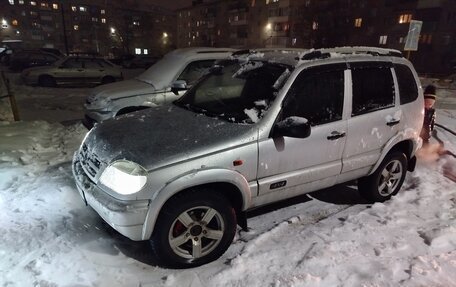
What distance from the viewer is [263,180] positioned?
3.46 metres

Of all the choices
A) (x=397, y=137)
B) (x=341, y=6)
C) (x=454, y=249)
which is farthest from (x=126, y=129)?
(x=341, y=6)

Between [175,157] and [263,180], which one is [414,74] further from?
[175,157]

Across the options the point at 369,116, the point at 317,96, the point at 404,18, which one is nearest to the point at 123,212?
the point at 317,96

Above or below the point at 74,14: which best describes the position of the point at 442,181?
below

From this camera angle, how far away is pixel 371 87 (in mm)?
4141

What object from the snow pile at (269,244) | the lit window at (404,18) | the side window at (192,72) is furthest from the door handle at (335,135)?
the lit window at (404,18)

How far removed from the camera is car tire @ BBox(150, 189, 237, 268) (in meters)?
→ 3.04

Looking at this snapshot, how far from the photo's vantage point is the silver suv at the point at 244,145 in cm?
298

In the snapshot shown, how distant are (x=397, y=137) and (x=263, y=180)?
2108mm

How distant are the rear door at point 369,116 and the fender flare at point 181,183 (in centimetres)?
168

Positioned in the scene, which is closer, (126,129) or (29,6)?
(126,129)

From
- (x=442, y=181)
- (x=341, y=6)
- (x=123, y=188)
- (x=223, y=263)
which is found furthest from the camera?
(x=341, y=6)

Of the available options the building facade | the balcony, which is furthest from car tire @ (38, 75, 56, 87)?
the balcony

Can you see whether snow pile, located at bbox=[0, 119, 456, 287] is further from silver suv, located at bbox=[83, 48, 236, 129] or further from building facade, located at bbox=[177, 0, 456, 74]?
building facade, located at bbox=[177, 0, 456, 74]
